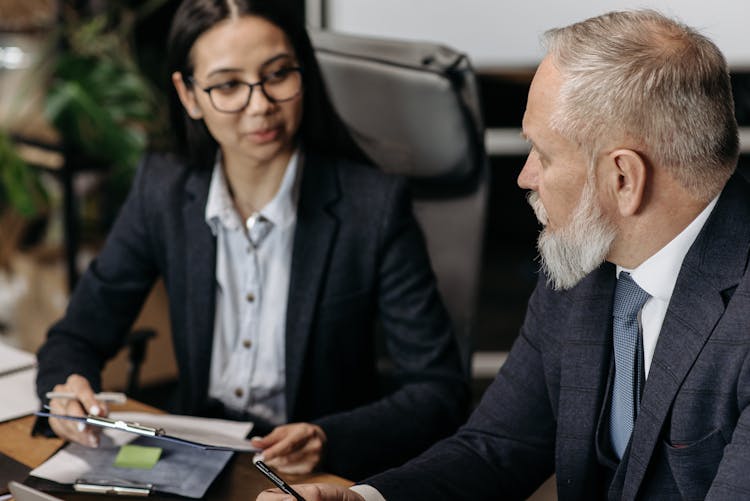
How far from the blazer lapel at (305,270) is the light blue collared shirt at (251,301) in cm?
2

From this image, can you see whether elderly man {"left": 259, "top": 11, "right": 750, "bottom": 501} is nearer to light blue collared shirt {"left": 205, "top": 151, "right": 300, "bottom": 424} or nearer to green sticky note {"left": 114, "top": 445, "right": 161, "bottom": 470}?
green sticky note {"left": 114, "top": 445, "right": 161, "bottom": 470}

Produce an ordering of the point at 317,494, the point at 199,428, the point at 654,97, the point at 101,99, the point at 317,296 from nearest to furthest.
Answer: the point at 654,97 < the point at 317,494 < the point at 199,428 < the point at 317,296 < the point at 101,99

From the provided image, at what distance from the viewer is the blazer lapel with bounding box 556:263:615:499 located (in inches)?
51.6

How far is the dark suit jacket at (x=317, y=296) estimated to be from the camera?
1739 millimetres

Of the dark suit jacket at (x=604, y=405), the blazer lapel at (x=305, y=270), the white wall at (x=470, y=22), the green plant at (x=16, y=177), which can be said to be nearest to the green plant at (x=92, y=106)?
the green plant at (x=16, y=177)

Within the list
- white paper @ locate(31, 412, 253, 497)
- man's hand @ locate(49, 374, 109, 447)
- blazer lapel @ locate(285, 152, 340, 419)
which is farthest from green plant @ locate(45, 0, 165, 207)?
white paper @ locate(31, 412, 253, 497)

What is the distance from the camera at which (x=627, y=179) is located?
115 cm

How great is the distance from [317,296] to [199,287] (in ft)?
0.72

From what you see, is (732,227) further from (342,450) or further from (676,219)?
(342,450)

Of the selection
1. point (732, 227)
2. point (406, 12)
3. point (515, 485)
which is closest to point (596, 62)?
point (732, 227)

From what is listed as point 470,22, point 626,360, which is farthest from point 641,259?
point 470,22

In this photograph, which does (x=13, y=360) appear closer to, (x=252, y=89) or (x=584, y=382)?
(x=252, y=89)

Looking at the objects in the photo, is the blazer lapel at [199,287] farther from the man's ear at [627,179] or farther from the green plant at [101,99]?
the green plant at [101,99]

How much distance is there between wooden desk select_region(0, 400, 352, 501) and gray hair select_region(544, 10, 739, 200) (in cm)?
59
